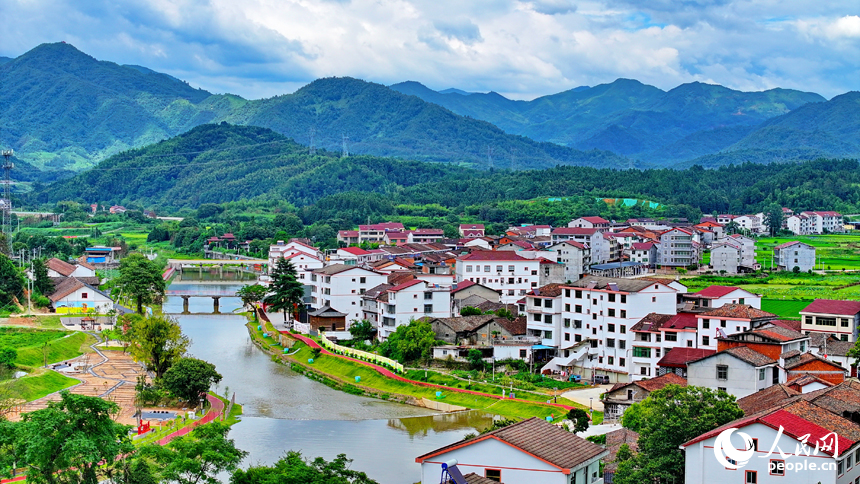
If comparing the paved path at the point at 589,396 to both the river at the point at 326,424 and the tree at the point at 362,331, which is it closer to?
the river at the point at 326,424

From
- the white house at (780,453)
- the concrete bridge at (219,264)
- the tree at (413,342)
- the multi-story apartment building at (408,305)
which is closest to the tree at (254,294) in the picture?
the multi-story apartment building at (408,305)

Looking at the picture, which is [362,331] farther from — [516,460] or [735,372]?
[516,460]

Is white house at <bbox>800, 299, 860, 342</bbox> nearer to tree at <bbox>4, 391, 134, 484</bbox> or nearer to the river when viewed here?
the river

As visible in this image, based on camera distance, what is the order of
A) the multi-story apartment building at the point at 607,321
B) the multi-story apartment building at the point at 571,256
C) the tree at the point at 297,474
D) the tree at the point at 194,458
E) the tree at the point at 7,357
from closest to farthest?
the tree at the point at 297,474, the tree at the point at 194,458, the tree at the point at 7,357, the multi-story apartment building at the point at 607,321, the multi-story apartment building at the point at 571,256

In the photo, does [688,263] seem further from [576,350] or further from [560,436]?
[560,436]

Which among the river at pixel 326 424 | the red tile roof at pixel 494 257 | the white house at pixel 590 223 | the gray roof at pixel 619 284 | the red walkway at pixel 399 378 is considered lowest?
the river at pixel 326 424

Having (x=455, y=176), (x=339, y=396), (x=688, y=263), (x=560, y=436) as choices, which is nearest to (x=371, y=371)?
(x=339, y=396)

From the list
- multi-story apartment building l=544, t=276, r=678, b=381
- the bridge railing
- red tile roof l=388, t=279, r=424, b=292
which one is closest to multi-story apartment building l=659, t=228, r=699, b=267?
red tile roof l=388, t=279, r=424, b=292
